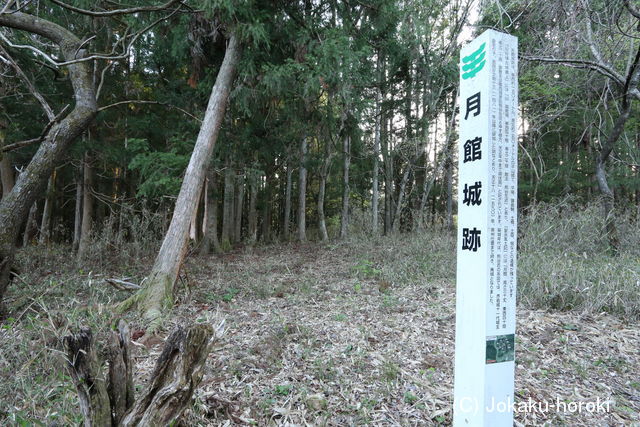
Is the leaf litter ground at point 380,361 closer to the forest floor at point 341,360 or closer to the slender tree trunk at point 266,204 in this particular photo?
the forest floor at point 341,360

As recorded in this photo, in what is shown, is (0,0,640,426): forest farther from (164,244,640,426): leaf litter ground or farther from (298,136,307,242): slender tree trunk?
(298,136,307,242): slender tree trunk

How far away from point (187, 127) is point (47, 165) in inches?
223

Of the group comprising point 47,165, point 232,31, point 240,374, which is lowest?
point 240,374

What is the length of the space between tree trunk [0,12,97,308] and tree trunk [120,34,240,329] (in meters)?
1.53

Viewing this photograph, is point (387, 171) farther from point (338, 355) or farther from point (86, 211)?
point (338, 355)

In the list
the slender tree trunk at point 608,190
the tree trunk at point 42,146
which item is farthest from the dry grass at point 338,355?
the slender tree trunk at point 608,190

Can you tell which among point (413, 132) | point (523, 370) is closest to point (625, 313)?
point (523, 370)

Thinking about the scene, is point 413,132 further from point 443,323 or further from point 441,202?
point 443,323

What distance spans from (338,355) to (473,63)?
274cm

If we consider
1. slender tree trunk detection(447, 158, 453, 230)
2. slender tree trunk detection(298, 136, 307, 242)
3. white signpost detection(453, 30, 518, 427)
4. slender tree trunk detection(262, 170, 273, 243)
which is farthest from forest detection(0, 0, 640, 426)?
slender tree trunk detection(262, 170, 273, 243)

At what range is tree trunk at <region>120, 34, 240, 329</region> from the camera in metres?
4.59

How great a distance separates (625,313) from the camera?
4.18m

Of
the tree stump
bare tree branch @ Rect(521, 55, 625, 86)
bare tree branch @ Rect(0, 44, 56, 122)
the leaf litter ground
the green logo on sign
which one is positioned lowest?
the leaf litter ground

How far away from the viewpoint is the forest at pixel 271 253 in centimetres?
248
